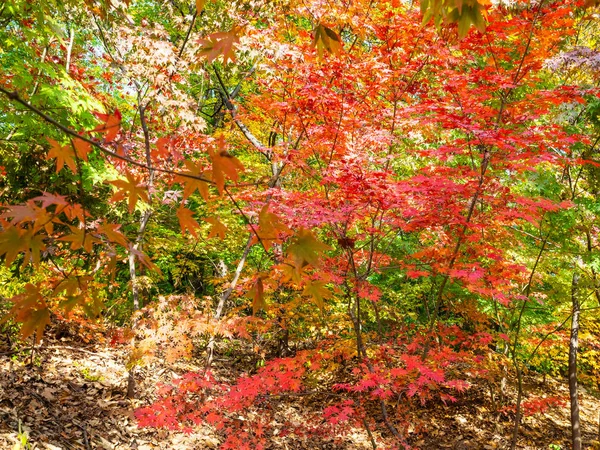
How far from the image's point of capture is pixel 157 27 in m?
4.94

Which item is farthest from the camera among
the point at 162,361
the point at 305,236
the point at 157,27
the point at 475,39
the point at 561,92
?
the point at 162,361

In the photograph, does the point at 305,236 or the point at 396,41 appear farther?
the point at 396,41

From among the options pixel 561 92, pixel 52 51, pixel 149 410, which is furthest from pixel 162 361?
pixel 561 92

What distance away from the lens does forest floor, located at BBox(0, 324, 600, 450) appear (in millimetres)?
3992

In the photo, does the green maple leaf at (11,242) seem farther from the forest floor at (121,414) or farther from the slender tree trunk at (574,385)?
the slender tree trunk at (574,385)

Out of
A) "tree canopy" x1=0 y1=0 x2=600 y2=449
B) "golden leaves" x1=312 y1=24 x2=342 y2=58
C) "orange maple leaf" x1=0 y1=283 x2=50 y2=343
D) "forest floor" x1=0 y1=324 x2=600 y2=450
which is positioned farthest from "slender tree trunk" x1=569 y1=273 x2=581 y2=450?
"orange maple leaf" x1=0 y1=283 x2=50 y2=343

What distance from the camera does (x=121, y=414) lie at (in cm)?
483

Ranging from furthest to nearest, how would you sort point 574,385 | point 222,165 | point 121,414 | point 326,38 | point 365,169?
1. point 574,385
2. point 121,414
3. point 365,169
4. point 326,38
5. point 222,165

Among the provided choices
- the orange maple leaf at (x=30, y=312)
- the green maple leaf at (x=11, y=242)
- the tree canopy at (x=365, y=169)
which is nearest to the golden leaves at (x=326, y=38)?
the tree canopy at (x=365, y=169)

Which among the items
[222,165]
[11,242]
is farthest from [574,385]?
[11,242]

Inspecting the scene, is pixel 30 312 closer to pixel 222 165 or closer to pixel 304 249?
pixel 222 165

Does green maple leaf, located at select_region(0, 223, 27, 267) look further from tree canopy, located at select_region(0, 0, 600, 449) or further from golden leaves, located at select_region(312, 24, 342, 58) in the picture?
golden leaves, located at select_region(312, 24, 342, 58)

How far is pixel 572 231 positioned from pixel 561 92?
2.31 meters

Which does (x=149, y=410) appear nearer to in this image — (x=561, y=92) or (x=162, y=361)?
(x=162, y=361)
